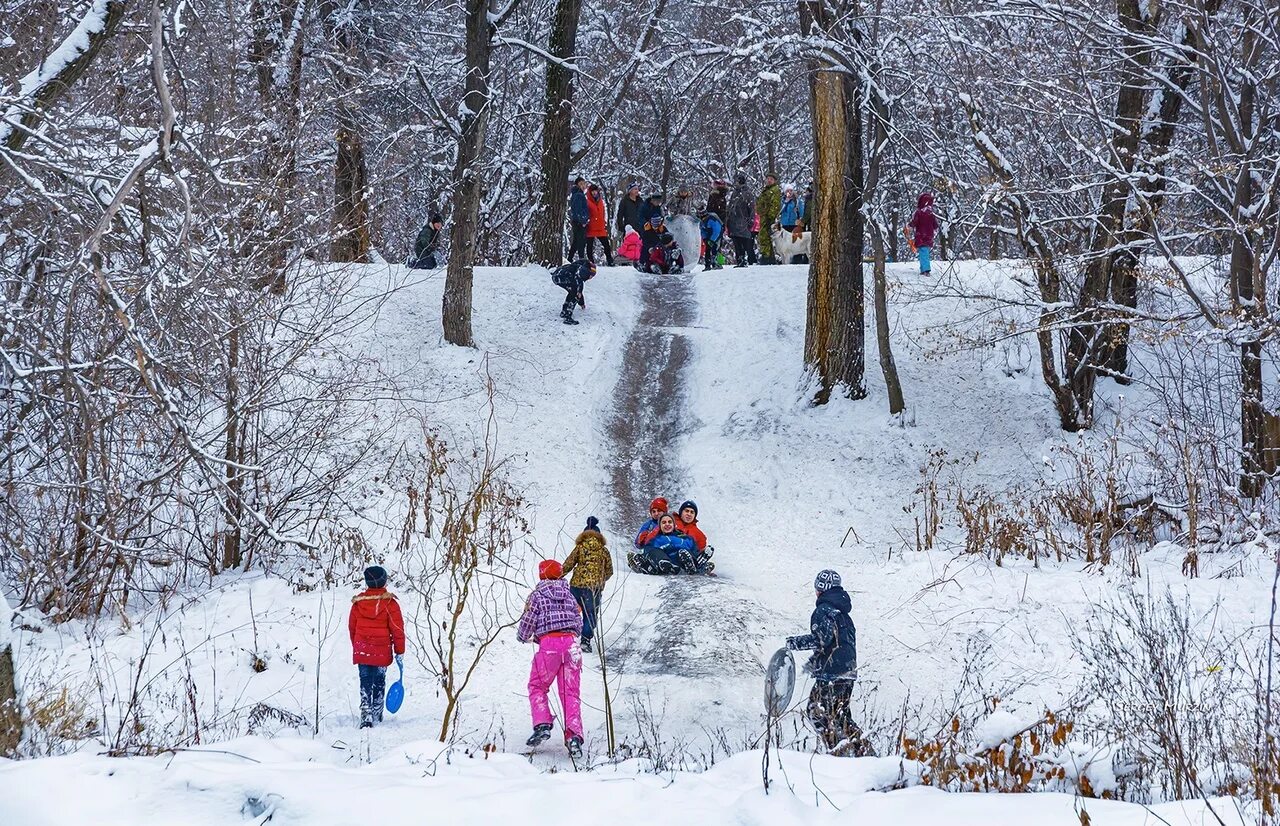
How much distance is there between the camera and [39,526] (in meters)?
9.38

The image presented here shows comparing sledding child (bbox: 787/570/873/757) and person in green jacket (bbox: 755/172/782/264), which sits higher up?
person in green jacket (bbox: 755/172/782/264)

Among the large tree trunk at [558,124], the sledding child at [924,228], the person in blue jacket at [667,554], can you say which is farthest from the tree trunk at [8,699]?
the sledding child at [924,228]

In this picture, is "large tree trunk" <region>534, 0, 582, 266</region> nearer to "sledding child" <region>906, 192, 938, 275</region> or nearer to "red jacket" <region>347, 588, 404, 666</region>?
"sledding child" <region>906, 192, 938, 275</region>

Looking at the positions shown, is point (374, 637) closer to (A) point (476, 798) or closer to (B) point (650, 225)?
(A) point (476, 798)

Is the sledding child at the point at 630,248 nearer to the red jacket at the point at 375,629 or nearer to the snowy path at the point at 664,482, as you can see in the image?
the snowy path at the point at 664,482

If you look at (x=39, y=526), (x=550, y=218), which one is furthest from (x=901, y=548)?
(x=550, y=218)

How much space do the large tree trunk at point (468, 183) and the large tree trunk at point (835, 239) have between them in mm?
4709

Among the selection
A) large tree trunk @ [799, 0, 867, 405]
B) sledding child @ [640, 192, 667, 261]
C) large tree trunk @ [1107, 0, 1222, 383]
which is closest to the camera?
large tree trunk @ [1107, 0, 1222, 383]

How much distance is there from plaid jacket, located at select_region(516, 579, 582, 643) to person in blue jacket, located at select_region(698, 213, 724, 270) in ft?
49.1

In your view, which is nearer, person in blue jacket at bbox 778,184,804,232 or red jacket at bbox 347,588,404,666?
red jacket at bbox 347,588,404,666

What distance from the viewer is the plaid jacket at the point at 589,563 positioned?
912 cm

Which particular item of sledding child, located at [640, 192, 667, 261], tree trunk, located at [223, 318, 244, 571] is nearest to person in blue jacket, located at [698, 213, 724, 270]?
sledding child, located at [640, 192, 667, 261]

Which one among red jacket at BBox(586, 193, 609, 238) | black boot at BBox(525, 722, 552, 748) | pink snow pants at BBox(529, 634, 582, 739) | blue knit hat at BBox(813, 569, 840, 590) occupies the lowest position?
black boot at BBox(525, 722, 552, 748)

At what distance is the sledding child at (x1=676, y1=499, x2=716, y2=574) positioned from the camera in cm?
1127
